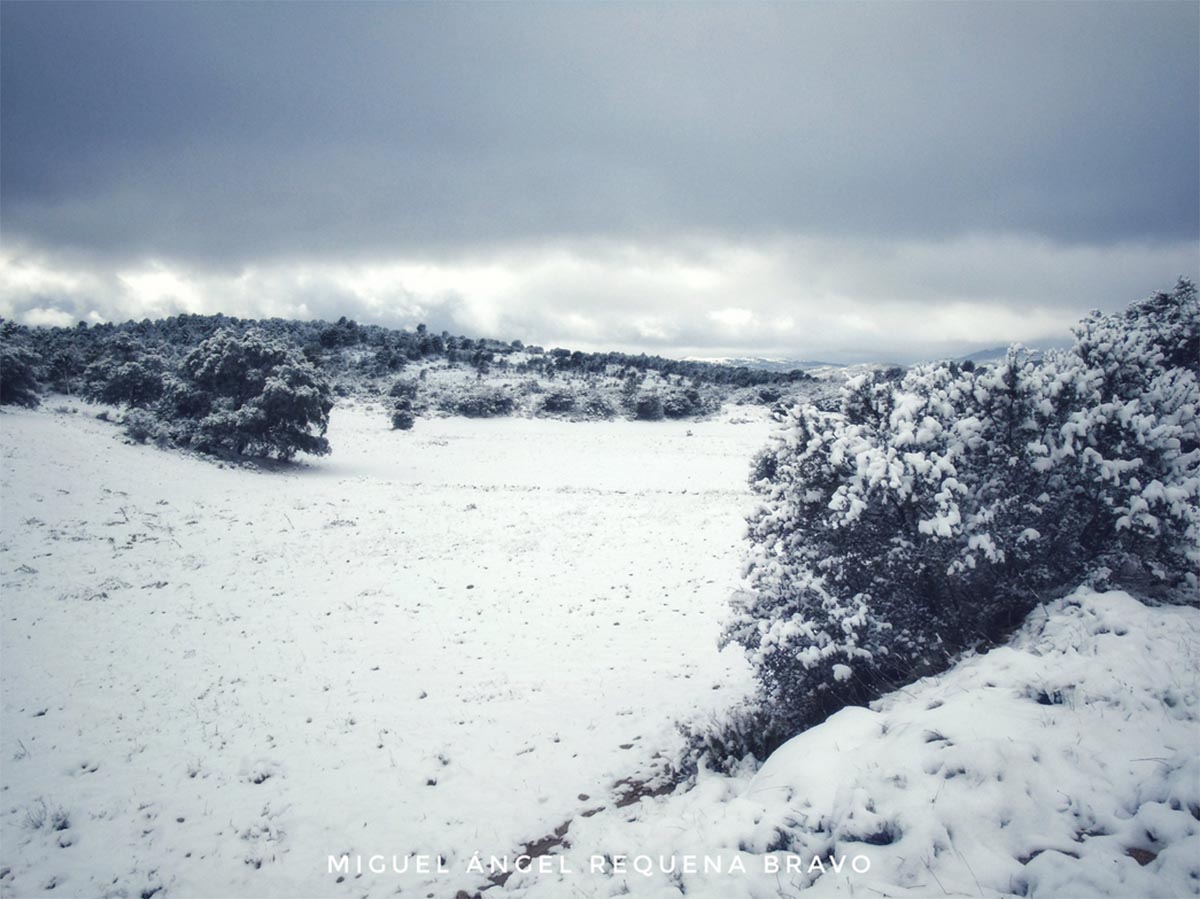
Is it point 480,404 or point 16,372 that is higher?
point 16,372

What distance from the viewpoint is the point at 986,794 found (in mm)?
4805

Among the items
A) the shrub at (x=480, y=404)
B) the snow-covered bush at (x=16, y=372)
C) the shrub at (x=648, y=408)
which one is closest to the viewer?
the snow-covered bush at (x=16, y=372)

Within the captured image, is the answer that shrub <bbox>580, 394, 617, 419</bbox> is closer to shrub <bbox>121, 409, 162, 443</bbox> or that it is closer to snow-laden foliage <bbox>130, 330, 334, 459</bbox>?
snow-laden foliage <bbox>130, 330, 334, 459</bbox>

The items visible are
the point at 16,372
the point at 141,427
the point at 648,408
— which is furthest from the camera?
the point at 648,408

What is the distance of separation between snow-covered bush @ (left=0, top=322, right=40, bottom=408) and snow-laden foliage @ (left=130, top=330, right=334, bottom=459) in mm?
5874

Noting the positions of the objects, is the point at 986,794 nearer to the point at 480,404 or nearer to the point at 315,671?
the point at 315,671

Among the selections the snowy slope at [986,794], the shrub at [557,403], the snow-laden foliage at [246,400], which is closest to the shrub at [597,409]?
the shrub at [557,403]

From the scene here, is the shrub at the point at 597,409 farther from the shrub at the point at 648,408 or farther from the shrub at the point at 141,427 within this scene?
the shrub at the point at 141,427

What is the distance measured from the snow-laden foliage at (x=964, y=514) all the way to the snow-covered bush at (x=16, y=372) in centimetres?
4164

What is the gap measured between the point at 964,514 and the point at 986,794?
389 centimetres

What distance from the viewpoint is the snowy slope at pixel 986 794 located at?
4211 mm

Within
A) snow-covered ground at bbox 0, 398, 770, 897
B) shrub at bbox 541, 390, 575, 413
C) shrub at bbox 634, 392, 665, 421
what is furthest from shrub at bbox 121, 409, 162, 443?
shrub at bbox 634, 392, 665, 421

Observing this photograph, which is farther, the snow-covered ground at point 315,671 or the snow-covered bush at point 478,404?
the snow-covered bush at point 478,404

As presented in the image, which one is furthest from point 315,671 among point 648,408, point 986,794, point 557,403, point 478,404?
point 557,403
